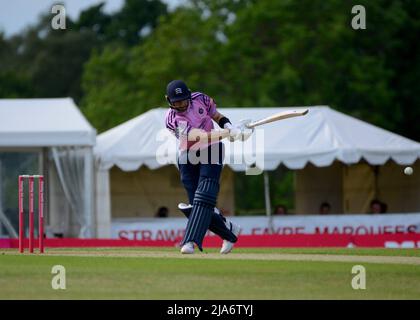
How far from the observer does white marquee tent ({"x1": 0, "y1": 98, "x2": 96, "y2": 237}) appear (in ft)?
71.6

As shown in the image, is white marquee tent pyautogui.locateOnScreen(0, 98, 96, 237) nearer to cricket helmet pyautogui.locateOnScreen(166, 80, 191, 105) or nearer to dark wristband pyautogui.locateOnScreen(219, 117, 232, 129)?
dark wristband pyautogui.locateOnScreen(219, 117, 232, 129)

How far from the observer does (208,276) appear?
10008 mm

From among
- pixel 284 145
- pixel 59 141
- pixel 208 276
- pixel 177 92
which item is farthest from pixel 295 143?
pixel 208 276

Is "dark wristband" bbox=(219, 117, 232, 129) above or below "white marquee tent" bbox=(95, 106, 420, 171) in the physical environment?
below

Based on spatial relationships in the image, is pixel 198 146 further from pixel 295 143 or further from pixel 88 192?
pixel 295 143

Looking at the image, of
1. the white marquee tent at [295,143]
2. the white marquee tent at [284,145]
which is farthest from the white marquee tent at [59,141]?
the white marquee tent at [295,143]

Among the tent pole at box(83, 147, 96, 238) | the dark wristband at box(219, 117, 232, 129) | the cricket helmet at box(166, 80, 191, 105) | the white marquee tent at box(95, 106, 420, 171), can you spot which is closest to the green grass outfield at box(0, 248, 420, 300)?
the dark wristband at box(219, 117, 232, 129)

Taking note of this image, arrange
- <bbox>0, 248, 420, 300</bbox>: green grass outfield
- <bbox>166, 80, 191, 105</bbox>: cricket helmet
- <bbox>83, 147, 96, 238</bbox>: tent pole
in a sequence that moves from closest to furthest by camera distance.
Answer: <bbox>0, 248, 420, 300</bbox>: green grass outfield → <bbox>166, 80, 191, 105</bbox>: cricket helmet → <bbox>83, 147, 96, 238</bbox>: tent pole

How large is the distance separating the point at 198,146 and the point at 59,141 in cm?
1073

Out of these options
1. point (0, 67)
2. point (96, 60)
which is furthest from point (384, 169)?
point (0, 67)

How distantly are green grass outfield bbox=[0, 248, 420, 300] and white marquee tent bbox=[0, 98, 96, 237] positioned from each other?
9.55 m

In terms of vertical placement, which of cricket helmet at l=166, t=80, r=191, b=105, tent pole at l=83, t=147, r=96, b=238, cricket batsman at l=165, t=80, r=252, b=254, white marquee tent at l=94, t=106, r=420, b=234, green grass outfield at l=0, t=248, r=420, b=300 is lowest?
green grass outfield at l=0, t=248, r=420, b=300

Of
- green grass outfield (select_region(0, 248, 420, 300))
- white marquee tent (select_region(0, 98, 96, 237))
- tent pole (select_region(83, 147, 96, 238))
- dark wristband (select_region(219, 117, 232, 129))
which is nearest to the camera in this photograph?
green grass outfield (select_region(0, 248, 420, 300))

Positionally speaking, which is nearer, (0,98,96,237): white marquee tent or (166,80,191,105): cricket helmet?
(166,80,191,105): cricket helmet
